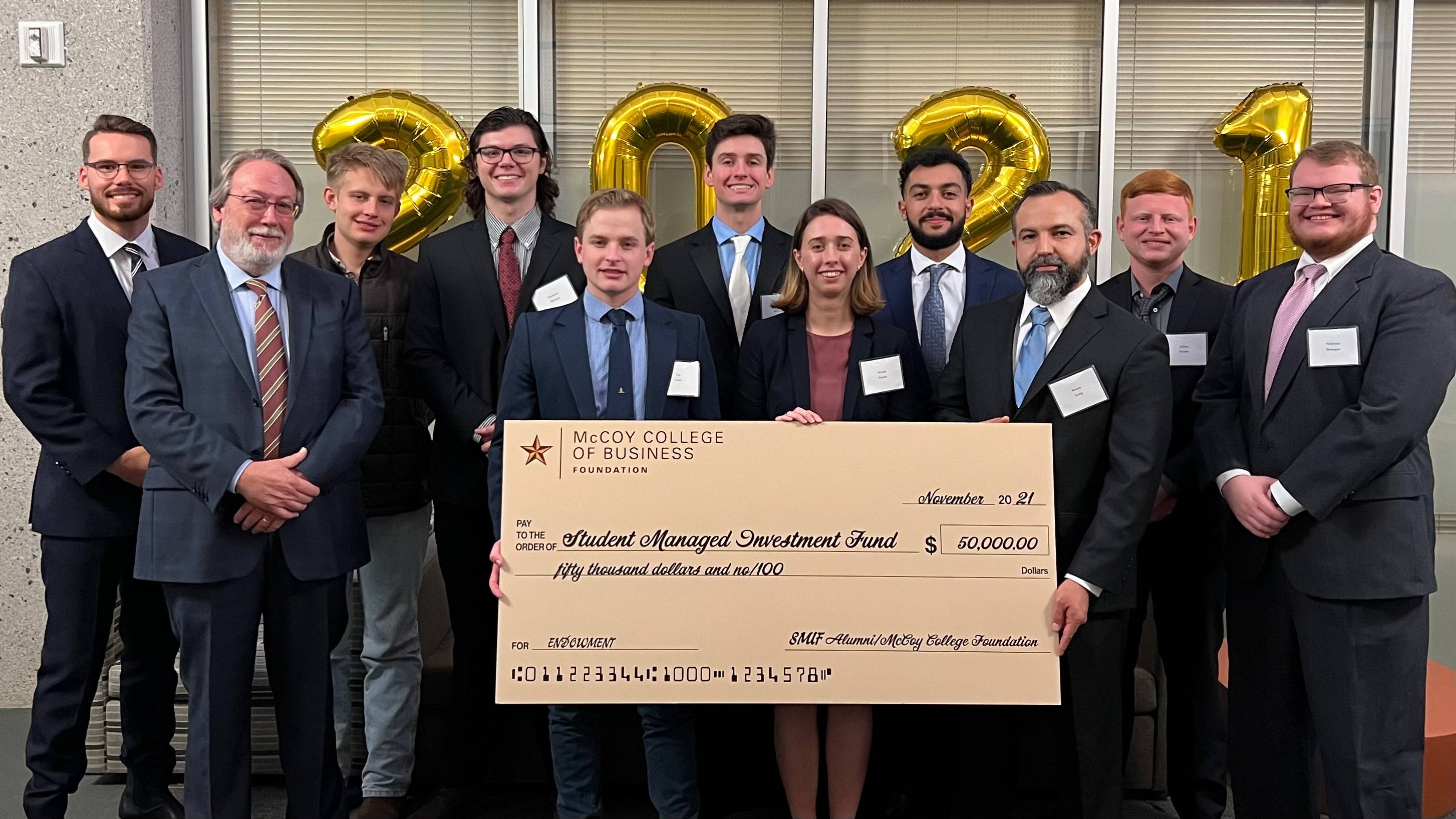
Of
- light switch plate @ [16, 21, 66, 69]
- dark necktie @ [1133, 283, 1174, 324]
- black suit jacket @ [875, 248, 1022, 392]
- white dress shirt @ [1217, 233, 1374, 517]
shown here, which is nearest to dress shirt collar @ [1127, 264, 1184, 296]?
dark necktie @ [1133, 283, 1174, 324]

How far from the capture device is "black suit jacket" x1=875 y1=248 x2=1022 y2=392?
3.32 meters

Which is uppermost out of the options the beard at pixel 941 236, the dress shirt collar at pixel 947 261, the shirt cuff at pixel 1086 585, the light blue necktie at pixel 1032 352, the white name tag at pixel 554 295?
the beard at pixel 941 236

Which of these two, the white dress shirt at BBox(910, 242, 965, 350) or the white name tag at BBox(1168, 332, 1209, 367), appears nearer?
the white name tag at BBox(1168, 332, 1209, 367)

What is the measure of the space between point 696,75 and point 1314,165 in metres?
2.69

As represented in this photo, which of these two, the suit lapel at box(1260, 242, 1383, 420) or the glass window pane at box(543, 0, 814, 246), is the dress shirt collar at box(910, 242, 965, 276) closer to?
the suit lapel at box(1260, 242, 1383, 420)

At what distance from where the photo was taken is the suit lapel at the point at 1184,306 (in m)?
3.25

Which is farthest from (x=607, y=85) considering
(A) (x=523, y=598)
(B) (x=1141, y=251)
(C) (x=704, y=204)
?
(A) (x=523, y=598)

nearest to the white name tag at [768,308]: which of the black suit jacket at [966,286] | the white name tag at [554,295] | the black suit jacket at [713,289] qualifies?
the black suit jacket at [713,289]

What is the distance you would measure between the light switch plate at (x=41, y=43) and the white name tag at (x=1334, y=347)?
13.6 ft

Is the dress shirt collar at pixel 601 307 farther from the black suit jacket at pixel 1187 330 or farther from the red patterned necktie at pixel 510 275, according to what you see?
the black suit jacket at pixel 1187 330

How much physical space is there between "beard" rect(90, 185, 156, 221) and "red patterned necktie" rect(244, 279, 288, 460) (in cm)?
61

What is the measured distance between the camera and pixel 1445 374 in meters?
2.57

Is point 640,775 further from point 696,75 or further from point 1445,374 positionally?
point 696,75

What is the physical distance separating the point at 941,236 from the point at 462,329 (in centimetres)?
141
